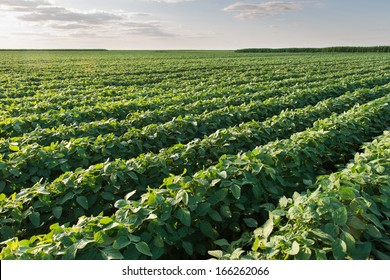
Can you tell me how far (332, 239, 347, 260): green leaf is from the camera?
224 centimetres

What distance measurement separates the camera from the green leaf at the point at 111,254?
2277 millimetres

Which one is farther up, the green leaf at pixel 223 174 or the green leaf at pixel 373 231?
the green leaf at pixel 223 174

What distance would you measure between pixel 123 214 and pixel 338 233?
1665mm

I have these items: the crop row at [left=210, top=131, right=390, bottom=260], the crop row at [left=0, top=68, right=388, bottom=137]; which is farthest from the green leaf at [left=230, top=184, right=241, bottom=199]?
the crop row at [left=0, top=68, right=388, bottom=137]

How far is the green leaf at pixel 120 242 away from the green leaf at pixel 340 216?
1.53m

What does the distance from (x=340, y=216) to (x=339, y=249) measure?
28 cm

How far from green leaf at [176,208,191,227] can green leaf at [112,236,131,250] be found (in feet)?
1.74

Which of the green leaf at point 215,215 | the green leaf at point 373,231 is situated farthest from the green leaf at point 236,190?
the green leaf at point 373,231

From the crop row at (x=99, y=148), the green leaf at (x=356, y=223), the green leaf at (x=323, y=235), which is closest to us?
the green leaf at (x=323, y=235)

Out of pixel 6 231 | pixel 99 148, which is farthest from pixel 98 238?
pixel 99 148

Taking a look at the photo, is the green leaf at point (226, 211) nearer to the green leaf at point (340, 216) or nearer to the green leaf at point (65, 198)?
the green leaf at point (340, 216)

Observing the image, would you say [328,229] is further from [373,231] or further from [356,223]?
[373,231]

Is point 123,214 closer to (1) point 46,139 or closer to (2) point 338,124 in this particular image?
(1) point 46,139

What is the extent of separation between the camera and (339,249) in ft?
7.43
